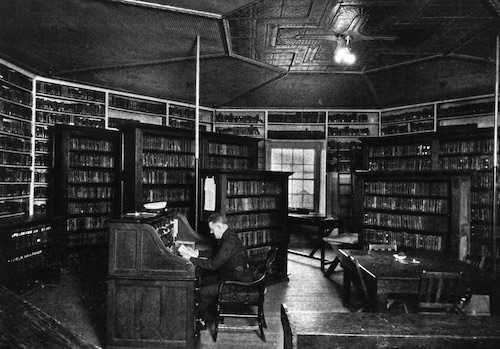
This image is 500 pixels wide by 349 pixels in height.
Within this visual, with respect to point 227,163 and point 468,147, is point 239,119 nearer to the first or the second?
point 227,163

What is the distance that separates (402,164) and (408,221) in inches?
102

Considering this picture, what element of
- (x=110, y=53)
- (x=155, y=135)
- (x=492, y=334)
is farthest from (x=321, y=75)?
(x=492, y=334)

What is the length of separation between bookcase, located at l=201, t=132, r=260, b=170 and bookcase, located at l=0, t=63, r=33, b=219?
330 cm

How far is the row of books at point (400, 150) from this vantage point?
8.41 meters

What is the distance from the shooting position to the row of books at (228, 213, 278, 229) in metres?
6.26

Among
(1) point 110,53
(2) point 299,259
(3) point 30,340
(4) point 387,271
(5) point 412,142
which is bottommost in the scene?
(2) point 299,259

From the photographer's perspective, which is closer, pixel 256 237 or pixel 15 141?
pixel 256 237

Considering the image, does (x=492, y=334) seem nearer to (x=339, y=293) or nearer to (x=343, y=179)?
(x=339, y=293)

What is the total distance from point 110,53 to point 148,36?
3.43 feet

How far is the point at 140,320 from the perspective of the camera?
142 inches

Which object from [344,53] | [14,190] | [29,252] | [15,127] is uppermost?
[344,53]

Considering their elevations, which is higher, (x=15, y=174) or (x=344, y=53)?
(x=344, y=53)

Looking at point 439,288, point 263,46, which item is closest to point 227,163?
point 263,46

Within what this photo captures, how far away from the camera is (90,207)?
25.2ft
